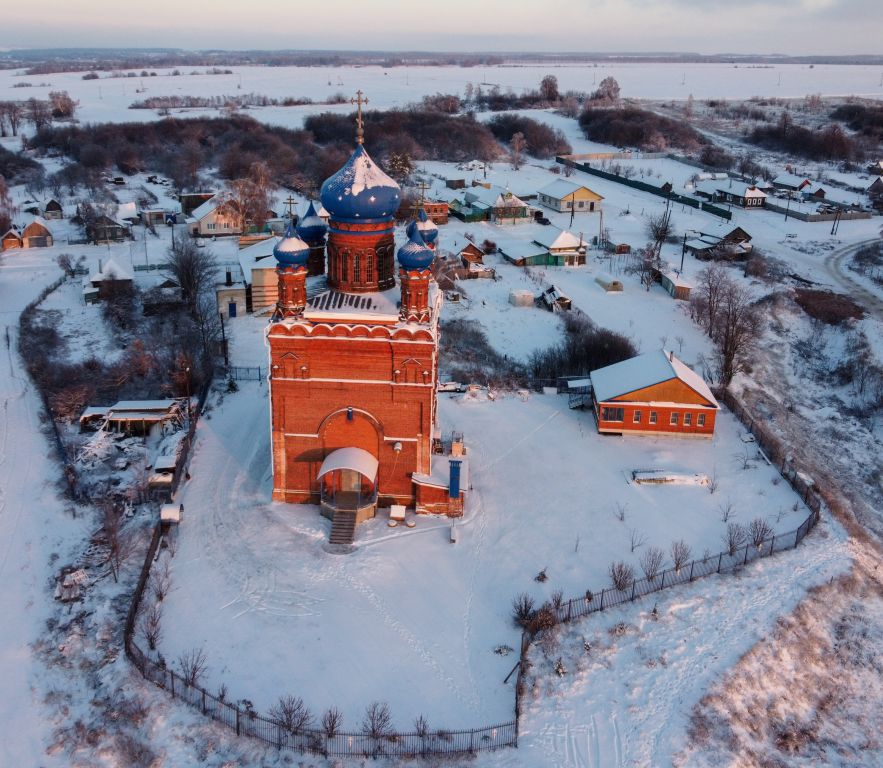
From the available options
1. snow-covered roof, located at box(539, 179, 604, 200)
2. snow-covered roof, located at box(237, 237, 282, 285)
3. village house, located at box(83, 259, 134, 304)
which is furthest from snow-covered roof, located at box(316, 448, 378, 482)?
snow-covered roof, located at box(539, 179, 604, 200)

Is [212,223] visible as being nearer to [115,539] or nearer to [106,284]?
[106,284]

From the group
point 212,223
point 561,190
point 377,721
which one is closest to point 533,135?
point 561,190

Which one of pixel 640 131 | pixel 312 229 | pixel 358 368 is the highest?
pixel 312 229

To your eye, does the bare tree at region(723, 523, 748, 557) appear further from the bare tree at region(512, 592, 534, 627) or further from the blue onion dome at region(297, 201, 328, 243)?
the blue onion dome at region(297, 201, 328, 243)

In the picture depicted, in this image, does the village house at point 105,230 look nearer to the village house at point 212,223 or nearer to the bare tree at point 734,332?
the village house at point 212,223

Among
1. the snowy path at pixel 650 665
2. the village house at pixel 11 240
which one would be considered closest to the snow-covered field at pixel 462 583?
the snowy path at pixel 650 665

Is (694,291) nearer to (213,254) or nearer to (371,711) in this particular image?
(213,254)
